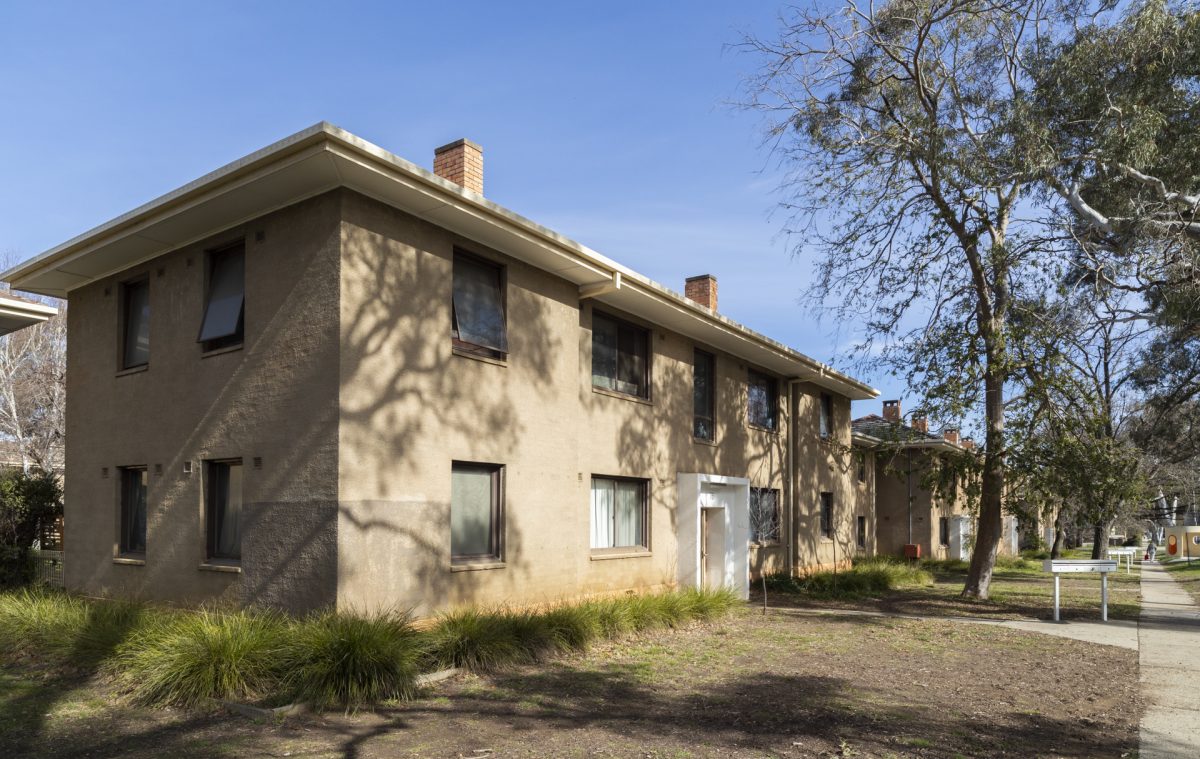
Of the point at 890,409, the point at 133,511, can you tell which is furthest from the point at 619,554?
the point at 890,409

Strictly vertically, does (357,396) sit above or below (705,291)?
below

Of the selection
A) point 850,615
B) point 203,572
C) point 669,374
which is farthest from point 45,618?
point 850,615

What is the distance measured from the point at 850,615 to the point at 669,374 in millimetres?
5821

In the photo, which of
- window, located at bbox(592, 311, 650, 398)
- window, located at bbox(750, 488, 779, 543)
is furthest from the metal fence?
window, located at bbox(750, 488, 779, 543)

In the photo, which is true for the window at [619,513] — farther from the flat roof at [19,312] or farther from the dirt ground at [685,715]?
the flat roof at [19,312]

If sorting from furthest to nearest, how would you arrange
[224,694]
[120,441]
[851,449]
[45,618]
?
[851,449]
[120,441]
[45,618]
[224,694]

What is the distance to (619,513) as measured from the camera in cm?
1608

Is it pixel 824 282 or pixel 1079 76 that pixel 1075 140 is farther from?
pixel 824 282

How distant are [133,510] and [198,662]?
6083 mm

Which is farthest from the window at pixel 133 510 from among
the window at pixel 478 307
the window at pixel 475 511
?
the window at pixel 478 307

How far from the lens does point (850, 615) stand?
16.9 meters

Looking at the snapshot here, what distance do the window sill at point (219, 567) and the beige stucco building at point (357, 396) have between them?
6 cm

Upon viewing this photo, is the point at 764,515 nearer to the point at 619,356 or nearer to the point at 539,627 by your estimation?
the point at 619,356

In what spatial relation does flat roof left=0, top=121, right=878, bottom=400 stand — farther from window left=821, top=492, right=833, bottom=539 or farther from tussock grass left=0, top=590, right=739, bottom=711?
window left=821, top=492, right=833, bottom=539
